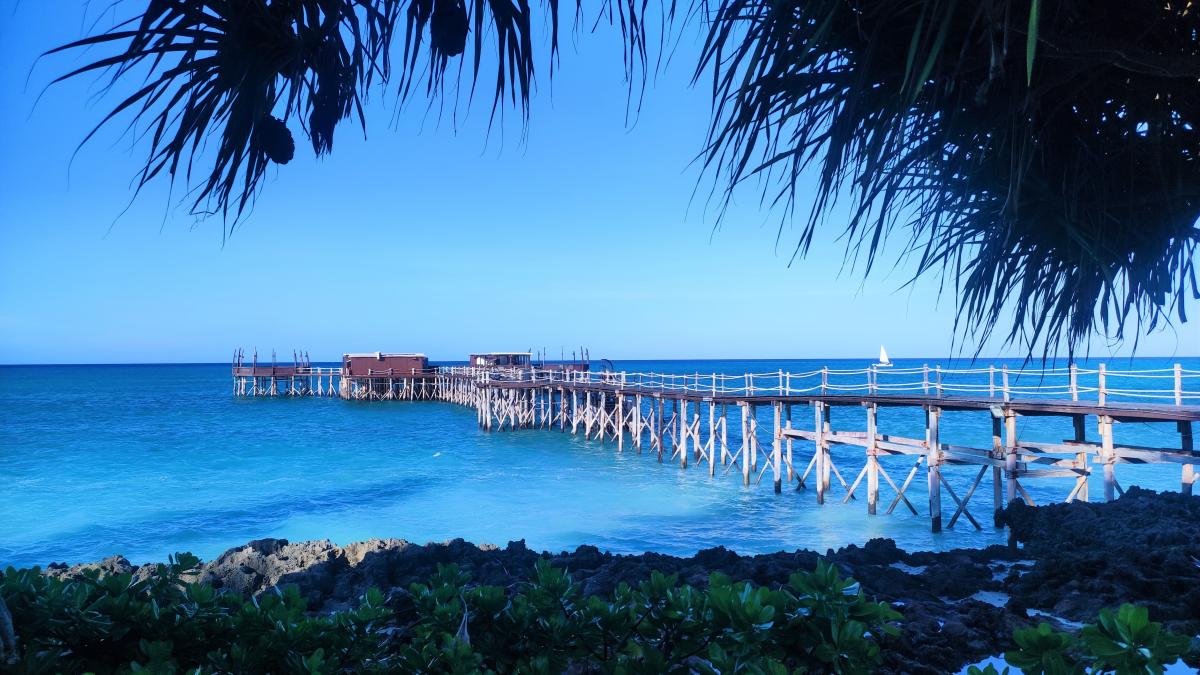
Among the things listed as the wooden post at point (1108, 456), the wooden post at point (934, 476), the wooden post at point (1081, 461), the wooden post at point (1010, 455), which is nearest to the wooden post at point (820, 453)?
the wooden post at point (934, 476)

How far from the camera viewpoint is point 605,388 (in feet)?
111

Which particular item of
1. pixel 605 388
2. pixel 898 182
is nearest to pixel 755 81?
pixel 898 182

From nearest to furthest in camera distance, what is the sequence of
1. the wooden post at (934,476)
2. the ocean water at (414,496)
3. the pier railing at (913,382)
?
the pier railing at (913,382) → the wooden post at (934,476) → the ocean water at (414,496)

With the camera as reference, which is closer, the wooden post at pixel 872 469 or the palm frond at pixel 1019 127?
the palm frond at pixel 1019 127

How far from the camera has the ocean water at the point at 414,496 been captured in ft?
57.3

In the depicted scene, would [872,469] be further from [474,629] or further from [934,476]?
[474,629]

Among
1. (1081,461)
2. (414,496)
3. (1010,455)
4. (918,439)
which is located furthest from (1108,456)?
(414,496)

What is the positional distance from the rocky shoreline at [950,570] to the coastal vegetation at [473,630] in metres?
2.12

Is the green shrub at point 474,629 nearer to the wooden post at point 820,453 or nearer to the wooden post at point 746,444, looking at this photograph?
the wooden post at point 820,453

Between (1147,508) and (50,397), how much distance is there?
97.7 meters

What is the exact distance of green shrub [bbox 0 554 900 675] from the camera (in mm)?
2139

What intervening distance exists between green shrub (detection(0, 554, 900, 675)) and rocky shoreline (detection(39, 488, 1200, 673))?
2118 mm

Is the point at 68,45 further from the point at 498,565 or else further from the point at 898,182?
the point at 498,565

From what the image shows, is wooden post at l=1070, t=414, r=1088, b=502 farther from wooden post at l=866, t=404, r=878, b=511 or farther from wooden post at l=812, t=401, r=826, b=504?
wooden post at l=812, t=401, r=826, b=504
